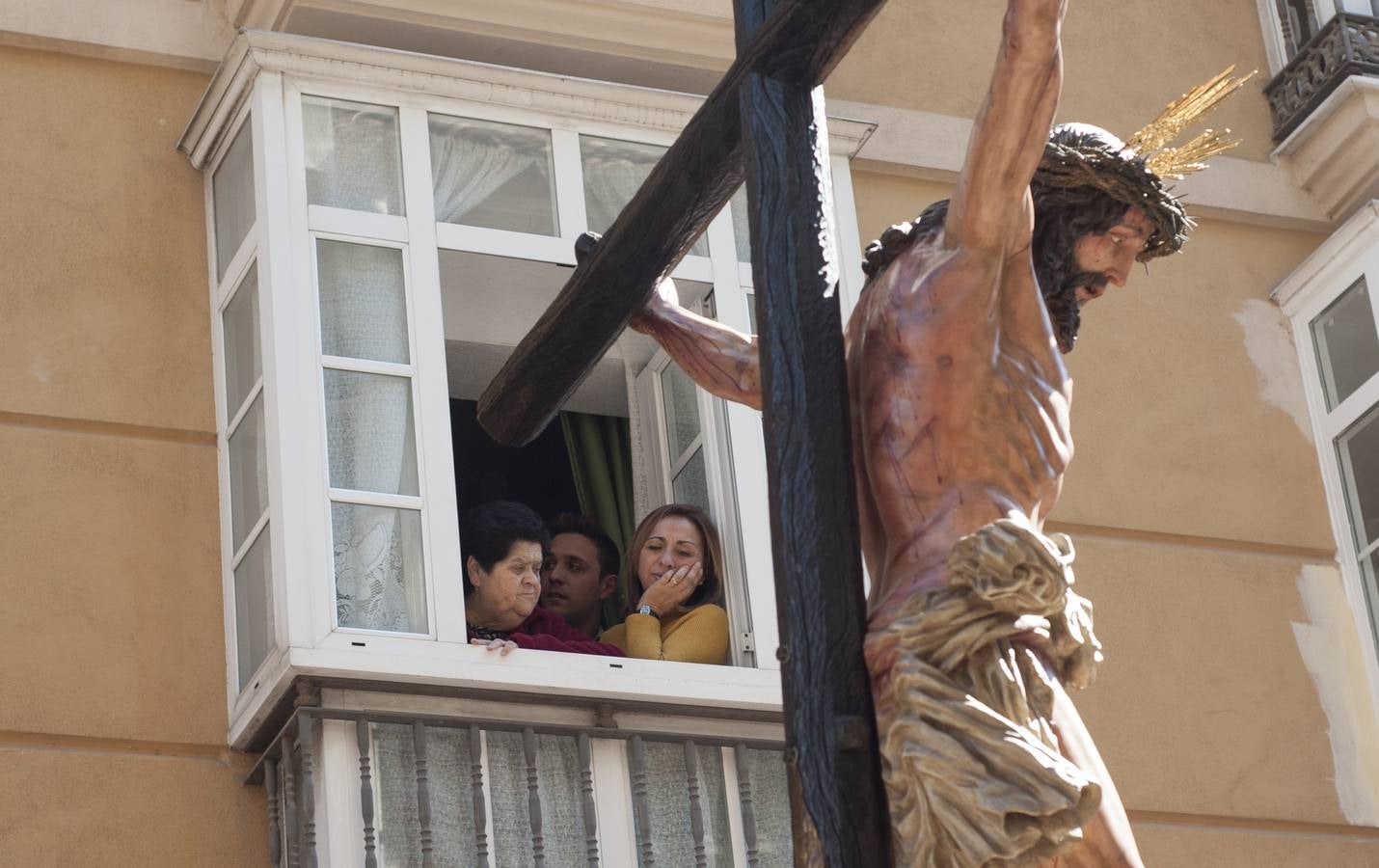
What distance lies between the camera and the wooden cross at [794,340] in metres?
3.41

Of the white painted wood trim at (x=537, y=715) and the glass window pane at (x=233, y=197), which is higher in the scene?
the glass window pane at (x=233, y=197)

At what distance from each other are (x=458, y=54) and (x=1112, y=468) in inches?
105

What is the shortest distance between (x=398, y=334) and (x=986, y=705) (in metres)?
5.08

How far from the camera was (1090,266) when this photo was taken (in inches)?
165

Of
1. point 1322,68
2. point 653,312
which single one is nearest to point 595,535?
point 1322,68

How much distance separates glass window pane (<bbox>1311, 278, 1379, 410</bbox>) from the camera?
32.3 feet

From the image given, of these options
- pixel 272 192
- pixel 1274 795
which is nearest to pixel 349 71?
pixel 272 192

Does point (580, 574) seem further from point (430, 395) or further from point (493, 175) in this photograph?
point (493, 175)

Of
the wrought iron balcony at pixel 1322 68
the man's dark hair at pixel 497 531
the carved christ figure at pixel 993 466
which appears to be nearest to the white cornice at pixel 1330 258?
the wrought iron balcony at pixel 1322 68

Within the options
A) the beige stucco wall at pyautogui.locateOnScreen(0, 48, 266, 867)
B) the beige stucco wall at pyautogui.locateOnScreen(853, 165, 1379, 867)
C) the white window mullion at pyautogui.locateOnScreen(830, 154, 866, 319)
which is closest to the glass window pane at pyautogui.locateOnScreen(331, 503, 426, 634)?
the beige stucco wall at pyautogui.locateOnScreen(0, 48, 266, 867)

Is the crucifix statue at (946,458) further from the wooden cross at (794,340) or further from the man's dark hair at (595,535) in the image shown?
the man's dark hair at (595,535)

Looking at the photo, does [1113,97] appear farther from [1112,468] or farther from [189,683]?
[189,683]

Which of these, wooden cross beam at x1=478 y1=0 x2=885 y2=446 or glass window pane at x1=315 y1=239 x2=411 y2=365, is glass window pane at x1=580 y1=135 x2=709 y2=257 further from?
wooden cross beam at x1=478 y1=0 x2=885 y2=446

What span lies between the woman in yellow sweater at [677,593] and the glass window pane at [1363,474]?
2582 millimetres
